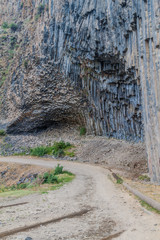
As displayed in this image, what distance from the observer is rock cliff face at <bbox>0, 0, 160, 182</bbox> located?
11305 mm

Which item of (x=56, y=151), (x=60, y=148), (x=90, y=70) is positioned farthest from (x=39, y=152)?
(x=90, y=70)

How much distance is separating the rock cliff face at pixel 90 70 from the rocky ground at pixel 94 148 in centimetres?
163

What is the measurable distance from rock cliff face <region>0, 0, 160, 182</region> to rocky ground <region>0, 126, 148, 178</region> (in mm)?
1626

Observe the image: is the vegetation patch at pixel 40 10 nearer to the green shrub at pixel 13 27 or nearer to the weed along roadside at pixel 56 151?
the green shrub at pixel 13 27

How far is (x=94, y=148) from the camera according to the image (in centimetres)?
2350

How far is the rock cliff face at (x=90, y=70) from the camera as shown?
11.3 m

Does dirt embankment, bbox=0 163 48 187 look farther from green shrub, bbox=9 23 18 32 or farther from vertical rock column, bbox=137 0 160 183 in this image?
green shrub, bbox=9 23 18 32

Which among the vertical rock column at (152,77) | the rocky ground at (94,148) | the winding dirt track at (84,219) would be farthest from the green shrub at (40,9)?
the winding dirt track at (84,219)

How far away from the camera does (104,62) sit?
20797 mm

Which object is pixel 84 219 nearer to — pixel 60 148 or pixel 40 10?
pixel 60 148

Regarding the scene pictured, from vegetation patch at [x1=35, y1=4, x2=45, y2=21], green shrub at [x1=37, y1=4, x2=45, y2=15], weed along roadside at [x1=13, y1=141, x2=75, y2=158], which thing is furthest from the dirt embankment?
green shrub at [x1=37, y1=4, x2=45, y2=15]

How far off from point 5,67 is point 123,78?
26.5 metres

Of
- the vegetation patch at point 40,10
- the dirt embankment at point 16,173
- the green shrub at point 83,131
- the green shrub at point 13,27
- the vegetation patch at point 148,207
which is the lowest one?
the dirt embankment at point 16,173

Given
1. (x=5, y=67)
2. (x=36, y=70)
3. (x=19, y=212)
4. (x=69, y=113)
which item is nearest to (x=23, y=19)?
(x=5, y=67)
